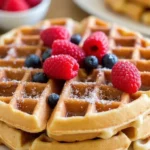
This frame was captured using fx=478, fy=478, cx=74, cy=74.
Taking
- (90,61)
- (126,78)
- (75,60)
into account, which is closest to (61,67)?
(75,60)

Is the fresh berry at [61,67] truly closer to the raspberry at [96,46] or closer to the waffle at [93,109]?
the waffle at [93,109]

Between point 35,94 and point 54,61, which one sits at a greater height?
point 54,61

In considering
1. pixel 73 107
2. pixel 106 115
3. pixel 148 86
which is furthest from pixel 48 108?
pixel 148 86

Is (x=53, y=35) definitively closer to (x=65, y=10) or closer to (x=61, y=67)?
(x=61, y=67)

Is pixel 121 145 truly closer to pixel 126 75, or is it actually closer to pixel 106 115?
pixel 106 115

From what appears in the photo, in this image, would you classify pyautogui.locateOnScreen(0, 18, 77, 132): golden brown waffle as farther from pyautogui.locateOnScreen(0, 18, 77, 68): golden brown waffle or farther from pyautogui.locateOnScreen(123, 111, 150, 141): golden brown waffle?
pyautogui.locateOnScreen(123, 111, 150, 141): golden brown waffle

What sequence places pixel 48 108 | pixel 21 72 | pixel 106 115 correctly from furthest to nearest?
1. pixel 21 72
2. pixel 48 108
3. pixel 106 115

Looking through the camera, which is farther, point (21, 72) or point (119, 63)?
A: point (21, 72)
